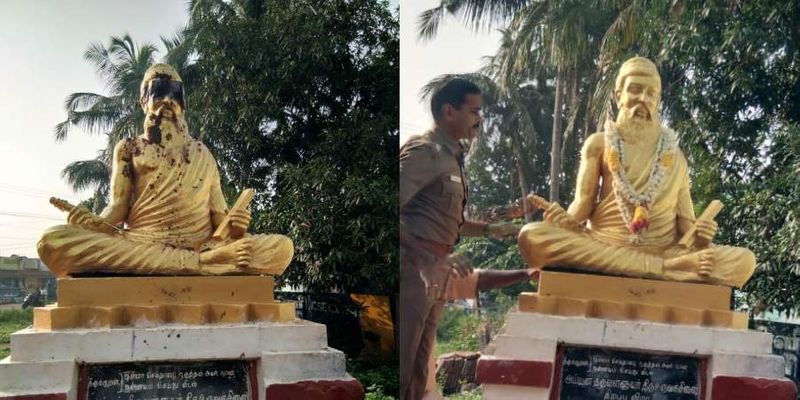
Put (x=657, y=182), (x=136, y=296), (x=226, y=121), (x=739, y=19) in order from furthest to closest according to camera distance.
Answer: (x=226, y=121) → (x=739, y=19) → (x=657, y=182) → (x=136, y=296)

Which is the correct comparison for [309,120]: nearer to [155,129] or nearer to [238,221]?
[155,129]

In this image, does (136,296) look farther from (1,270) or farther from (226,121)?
(226,121)

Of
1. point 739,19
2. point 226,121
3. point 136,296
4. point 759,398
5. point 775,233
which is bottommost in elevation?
point 759,398

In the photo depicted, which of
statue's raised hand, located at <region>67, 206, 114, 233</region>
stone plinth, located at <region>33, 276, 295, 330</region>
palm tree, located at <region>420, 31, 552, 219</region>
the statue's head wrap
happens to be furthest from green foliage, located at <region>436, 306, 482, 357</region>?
statue's raised hand, located at <region>67, 206, 114, 233</region>

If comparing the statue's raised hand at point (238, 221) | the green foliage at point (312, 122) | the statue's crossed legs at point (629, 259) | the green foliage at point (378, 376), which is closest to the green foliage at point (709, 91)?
the statue's crossed legs at point (629, 259)

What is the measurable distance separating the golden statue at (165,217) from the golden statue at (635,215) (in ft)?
5.94

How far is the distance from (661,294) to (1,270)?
4.93 meters

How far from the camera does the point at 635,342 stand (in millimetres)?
5512

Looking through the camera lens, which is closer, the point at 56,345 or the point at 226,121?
the point at 56,345

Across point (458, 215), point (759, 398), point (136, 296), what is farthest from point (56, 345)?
point (759, 398)

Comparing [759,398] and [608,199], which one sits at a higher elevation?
[608,199]

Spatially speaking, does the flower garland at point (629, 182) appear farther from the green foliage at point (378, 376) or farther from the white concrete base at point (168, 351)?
the green foliage at point (378, 376)

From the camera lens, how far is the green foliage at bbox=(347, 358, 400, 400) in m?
9.08

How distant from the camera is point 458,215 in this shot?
21.9ft
